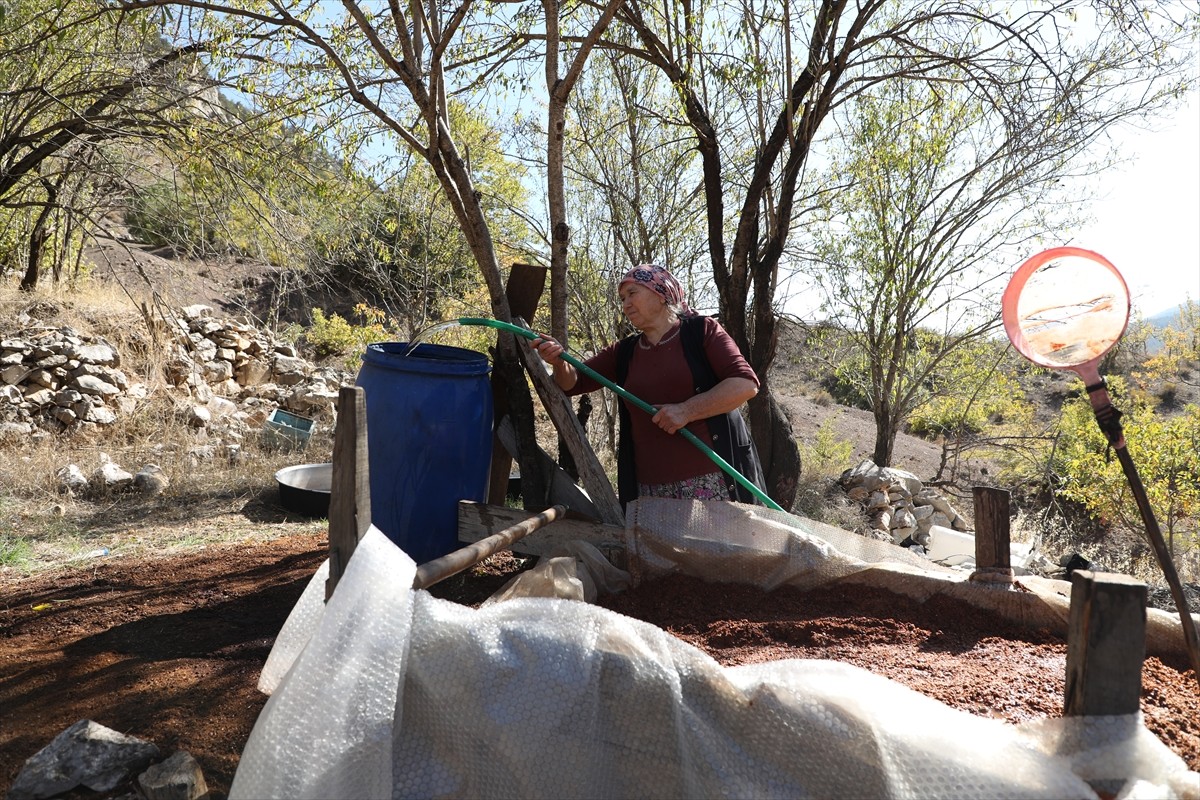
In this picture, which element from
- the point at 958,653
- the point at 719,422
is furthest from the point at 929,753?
the point at 719,422

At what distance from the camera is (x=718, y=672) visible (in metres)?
1.73

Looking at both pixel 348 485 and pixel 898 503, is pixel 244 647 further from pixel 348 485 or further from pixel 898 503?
pixel 898 503

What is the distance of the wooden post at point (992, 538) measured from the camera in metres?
2.64

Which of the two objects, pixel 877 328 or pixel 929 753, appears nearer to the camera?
pixel 929 753

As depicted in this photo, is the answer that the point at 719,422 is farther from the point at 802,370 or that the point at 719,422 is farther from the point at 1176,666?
the point at 802,370

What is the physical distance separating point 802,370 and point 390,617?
19.4m

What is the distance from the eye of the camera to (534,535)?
135 inches

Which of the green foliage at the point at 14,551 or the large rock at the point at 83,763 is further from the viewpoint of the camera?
the green foliage at the point at 14,551

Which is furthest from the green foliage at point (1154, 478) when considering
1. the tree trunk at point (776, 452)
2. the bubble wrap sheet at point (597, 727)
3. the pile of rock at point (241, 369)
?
the pile of rock at point (241, 369)

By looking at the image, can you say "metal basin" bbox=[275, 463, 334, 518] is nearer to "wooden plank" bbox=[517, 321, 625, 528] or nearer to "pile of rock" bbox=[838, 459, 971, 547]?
"wooden plank" bbox=[517, 321, 625, 528]

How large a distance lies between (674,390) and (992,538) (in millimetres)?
1263

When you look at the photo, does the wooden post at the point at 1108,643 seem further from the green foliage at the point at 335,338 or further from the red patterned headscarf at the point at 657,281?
the green foliage at the point at 335,338

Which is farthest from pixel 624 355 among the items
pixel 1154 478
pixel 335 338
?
pixel 335 338

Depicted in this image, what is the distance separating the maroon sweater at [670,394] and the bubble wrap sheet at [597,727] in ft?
5.16
